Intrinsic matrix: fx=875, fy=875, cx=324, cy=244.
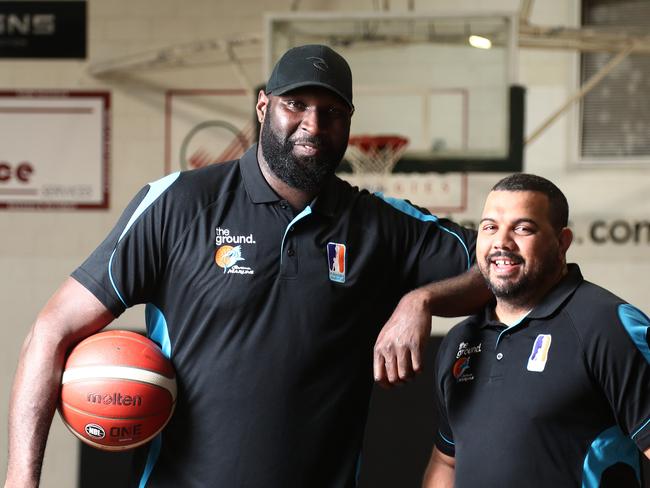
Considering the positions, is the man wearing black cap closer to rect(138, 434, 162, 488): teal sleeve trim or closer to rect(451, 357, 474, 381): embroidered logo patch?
rect(138, 434, 162, 488): teal sleeve trim

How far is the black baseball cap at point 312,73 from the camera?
73.4 inches

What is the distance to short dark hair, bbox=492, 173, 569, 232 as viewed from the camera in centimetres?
200

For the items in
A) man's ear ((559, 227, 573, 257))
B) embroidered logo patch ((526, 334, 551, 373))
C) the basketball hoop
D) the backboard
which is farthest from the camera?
the basketball hoop

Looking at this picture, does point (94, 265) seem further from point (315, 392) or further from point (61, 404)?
point (315, 392)

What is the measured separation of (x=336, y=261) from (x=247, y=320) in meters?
0.24

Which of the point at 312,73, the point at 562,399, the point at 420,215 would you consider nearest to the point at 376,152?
the point at 420,215

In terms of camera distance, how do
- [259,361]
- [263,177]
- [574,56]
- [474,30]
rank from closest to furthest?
[259,361] < [263,177] < [474,30] < [574,56]

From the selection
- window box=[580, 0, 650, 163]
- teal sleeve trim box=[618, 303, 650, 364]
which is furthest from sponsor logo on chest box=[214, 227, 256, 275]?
window box=[580, 0, 650, 163]

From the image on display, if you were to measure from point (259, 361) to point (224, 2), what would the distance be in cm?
493

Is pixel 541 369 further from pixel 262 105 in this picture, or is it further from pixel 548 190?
pixel 262 105

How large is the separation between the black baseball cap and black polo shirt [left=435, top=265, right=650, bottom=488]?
0.67m

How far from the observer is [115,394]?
1887 millimetres

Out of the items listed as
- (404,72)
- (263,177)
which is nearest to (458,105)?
(404,72)

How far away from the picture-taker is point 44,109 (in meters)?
6.35
